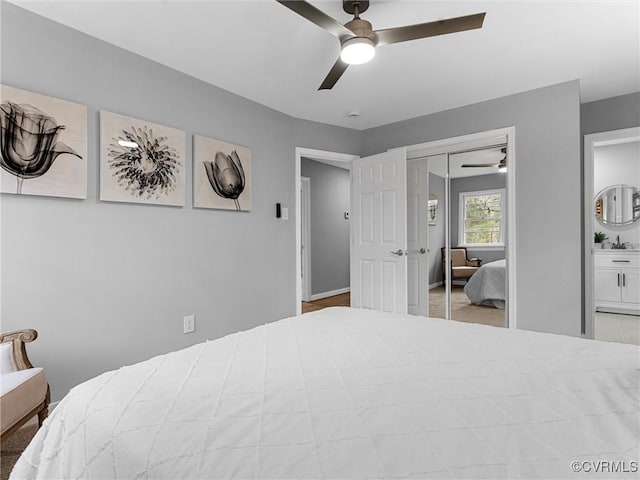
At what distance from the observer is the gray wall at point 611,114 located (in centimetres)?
329

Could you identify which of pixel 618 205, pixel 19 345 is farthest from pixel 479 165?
pixel 19 345

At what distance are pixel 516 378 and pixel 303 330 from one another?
851 mm

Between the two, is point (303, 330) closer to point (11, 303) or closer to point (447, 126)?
point (11, 303)

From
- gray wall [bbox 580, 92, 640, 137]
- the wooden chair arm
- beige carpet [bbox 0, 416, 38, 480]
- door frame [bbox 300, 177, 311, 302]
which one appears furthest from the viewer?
door frame [bbox 300, 177, 311, 302]

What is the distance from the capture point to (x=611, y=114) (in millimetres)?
3395

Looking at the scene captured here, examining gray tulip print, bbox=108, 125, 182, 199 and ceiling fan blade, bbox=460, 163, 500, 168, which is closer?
gray tulip print, bbox=108, 125, 182, 199

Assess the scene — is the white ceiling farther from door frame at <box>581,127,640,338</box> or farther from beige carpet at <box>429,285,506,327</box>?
beige carpet at <box>429,285,506,327</box>

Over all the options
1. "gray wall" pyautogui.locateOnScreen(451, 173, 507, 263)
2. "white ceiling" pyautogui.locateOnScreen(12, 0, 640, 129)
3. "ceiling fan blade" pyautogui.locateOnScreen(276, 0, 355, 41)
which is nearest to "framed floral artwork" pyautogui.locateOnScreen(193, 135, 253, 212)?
Answer: "white ceiling" pyautogui.locateOnScreen(12, 0, 640, 129)

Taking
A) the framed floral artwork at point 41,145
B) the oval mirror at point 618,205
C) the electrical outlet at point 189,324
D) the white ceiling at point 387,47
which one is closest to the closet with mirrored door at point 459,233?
the white ceiling at point 387,47

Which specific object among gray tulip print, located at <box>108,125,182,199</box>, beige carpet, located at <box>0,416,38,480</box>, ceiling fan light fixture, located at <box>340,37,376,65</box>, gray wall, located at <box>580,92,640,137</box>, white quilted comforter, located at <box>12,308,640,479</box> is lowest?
beige carpet, located at <box>0,416,38,480</box>

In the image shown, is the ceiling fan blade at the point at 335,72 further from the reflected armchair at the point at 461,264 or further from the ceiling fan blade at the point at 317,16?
the reflected armchair at the point at 461,264

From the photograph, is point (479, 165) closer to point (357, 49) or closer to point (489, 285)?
point (489, 285)

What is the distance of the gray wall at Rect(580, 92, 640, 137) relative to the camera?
329 cm

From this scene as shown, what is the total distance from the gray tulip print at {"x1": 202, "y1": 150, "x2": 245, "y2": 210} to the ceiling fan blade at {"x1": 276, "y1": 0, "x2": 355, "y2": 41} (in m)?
1.56
